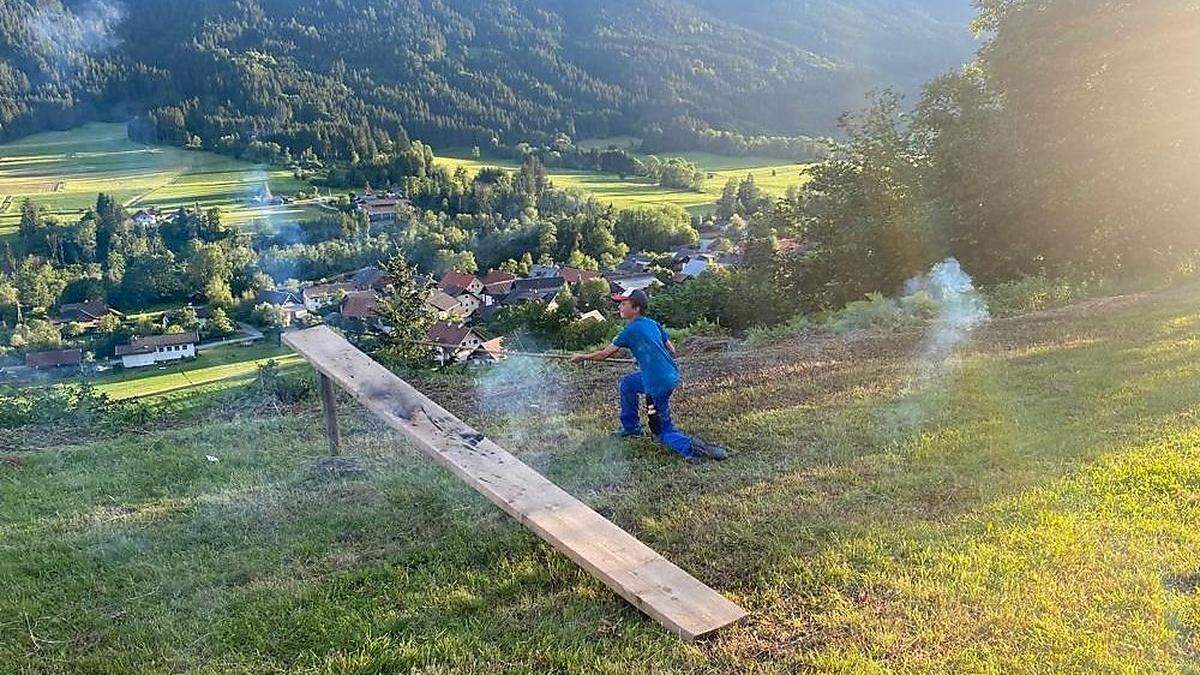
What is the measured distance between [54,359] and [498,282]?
14.5 m

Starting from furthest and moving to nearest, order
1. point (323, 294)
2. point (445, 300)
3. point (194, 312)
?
point (323, 294)
point (194, 312)
point (445, 300)

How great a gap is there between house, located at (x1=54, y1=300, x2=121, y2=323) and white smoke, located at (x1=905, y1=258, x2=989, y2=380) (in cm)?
2433

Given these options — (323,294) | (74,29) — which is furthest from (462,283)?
(74,29)

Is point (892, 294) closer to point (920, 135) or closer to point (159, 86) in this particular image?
point (920, 135)

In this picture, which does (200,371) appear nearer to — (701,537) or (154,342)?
(154,342)

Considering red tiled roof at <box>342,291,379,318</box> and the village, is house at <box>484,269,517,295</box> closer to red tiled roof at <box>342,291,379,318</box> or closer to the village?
the village

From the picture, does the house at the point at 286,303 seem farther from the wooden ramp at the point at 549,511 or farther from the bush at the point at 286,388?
the wooden ramp at the point at 549,511

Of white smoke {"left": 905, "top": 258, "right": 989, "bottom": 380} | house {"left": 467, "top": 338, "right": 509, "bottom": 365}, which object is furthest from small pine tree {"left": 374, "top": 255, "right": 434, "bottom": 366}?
white smoke {"left": 905, "top": 258, "right": 989, "bottom": 380}

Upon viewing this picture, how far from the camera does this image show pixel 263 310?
81.8 feet

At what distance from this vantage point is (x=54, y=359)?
1919 cm

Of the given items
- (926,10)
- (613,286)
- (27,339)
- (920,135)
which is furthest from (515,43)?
(920,135)

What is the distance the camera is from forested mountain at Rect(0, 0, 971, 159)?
5519 cm

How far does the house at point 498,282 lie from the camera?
28.6m

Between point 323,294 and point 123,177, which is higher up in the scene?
point 123,177
